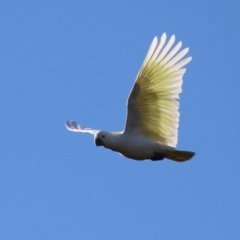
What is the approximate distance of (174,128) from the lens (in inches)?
516

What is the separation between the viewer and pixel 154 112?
513 inches

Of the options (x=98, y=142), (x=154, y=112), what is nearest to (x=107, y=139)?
(x=98, y=142)

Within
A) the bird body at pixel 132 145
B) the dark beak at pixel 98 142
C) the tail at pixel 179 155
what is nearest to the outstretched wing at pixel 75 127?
the dark beak at pixel 98 142

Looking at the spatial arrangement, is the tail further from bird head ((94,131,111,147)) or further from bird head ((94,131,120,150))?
bird head ((94,131,111,147))

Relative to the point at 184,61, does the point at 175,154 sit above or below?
below

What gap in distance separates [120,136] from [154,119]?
0.59m

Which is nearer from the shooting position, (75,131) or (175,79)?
(175,79)

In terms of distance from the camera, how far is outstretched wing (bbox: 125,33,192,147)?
1279cm

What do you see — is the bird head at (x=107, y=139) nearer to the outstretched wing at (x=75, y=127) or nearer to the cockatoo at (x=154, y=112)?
the cockatoo at (x=154, y=112)

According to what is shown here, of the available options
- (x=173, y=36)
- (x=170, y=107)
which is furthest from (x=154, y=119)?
(x=173, y=36)

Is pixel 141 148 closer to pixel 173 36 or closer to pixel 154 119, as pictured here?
pixel 154 119

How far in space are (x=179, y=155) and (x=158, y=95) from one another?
93 cm

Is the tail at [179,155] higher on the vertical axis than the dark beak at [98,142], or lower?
lower

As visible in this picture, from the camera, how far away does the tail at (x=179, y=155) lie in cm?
1291
